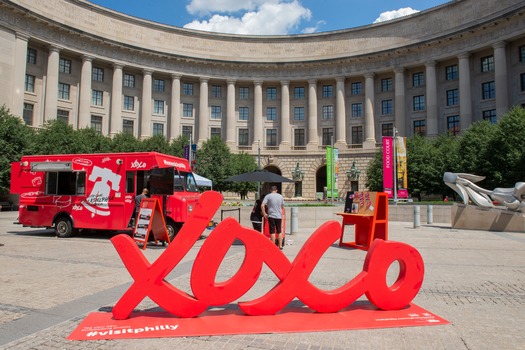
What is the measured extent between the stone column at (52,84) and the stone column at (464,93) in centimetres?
5016

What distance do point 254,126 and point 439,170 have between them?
28.5 meters

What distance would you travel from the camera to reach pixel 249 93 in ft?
204

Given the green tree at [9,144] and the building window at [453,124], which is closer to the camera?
the green tree at [9,144]

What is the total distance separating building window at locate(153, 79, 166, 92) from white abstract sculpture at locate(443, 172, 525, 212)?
4724 centimetres

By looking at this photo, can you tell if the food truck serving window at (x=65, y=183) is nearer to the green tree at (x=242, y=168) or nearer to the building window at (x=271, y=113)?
the green tree at (x=242, y=168)

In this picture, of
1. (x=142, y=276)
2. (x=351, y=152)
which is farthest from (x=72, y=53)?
(x=142, y=276)

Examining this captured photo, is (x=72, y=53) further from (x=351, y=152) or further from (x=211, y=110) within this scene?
(x=351, y=152)

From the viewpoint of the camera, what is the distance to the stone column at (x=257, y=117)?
58841 millimetres

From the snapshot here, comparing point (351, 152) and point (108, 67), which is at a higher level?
point (108, 67)

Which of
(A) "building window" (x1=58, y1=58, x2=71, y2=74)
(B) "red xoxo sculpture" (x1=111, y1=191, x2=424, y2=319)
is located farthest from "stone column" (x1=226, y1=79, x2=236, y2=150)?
(B) "red xoxo sculpture" (x1=111, y1=191, x2=424, y2=319)

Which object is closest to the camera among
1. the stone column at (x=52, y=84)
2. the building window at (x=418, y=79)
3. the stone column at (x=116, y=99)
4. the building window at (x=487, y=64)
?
the stone column at (x=52, y=84)

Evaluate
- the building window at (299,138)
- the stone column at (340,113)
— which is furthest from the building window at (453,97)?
the building window at (299,138)

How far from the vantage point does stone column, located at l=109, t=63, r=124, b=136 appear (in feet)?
173

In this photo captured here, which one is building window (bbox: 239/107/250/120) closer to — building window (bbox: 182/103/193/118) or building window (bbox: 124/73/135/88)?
building window (bbox: 182/103/193/118)
